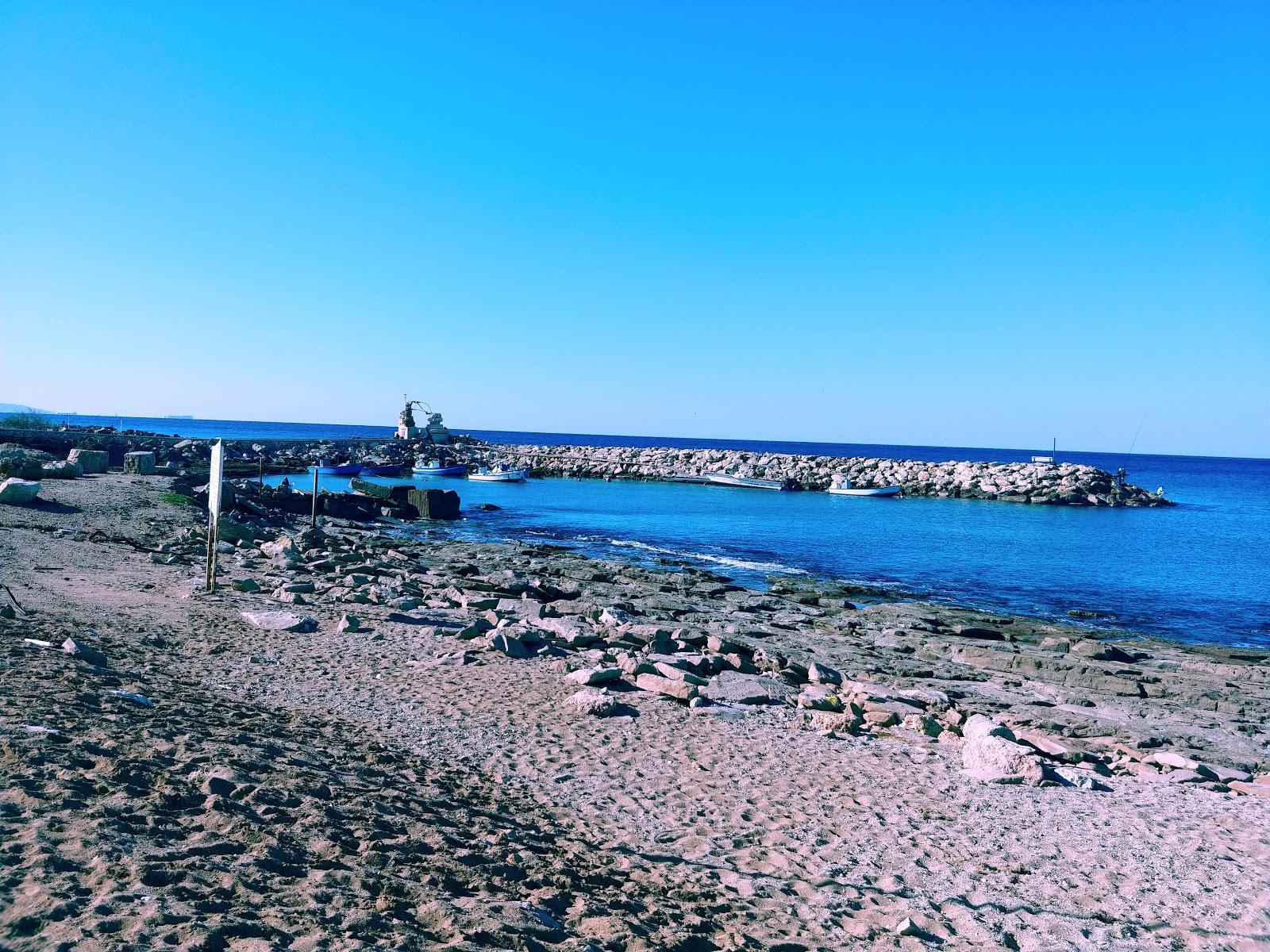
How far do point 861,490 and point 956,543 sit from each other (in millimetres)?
26583

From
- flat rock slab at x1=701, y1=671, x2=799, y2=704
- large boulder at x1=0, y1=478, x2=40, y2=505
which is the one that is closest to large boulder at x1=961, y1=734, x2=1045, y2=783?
flat rock slab at x1=701, y1=671, x2=799, y2=704

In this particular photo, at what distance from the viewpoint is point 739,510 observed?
48.8 meters

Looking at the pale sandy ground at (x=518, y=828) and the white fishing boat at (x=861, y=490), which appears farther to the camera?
the white fishing boat at (x=861, y=490)

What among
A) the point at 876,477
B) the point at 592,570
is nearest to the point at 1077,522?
the point at 876,477

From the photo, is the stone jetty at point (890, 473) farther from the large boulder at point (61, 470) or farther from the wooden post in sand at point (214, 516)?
the wooden post in sand at point (214, 516)

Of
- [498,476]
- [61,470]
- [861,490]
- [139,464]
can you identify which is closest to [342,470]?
[498,476]

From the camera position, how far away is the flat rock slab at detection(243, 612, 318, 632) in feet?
41.4

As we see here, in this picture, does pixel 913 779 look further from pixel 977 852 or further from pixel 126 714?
pixel 126 714

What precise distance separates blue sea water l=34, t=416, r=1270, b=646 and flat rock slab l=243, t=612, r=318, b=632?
1507cm

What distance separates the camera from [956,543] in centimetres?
3581

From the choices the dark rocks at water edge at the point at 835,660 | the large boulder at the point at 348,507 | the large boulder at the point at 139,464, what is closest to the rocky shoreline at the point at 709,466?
the large boulder at the point at 139,464

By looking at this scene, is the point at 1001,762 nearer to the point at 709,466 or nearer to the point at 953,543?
the point at 953,543

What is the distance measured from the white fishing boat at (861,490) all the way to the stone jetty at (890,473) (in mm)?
1861

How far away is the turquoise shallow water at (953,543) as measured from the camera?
941 inches
